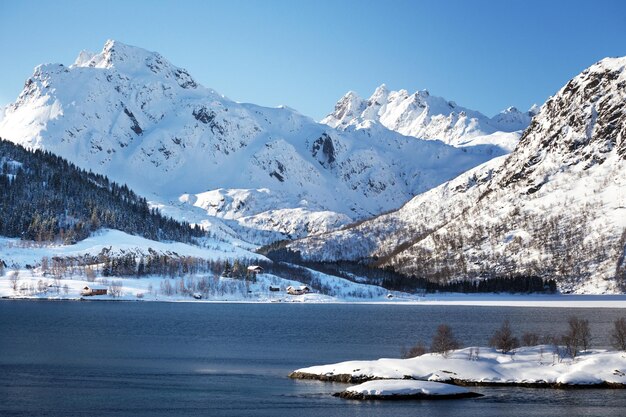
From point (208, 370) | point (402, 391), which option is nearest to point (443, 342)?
point (402, 391)

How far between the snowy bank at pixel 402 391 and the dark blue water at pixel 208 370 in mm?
1652

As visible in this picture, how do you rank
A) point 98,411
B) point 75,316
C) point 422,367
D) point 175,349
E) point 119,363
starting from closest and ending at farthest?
point 98,411 < point 422,367 < point 119,363 < point 175,349 < point 75,316

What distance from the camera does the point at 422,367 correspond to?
83750 millimetres

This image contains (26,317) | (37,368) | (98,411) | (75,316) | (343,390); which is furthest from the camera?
(75,316)

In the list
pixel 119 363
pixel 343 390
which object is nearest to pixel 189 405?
pixel 343 390

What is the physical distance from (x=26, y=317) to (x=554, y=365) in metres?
122

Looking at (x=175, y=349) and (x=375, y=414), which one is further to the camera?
(x=175, y=349)

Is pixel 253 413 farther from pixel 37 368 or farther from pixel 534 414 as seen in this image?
pixel 37 368

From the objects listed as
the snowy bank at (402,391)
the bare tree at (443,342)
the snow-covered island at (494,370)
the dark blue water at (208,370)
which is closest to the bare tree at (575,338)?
the snow-covered island at (494,370)

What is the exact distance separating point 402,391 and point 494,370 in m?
15.3

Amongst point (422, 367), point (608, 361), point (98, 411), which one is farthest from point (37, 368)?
point (608, 361)

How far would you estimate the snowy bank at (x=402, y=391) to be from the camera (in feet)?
243

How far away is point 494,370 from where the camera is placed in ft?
281

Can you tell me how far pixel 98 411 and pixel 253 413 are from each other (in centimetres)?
1214
